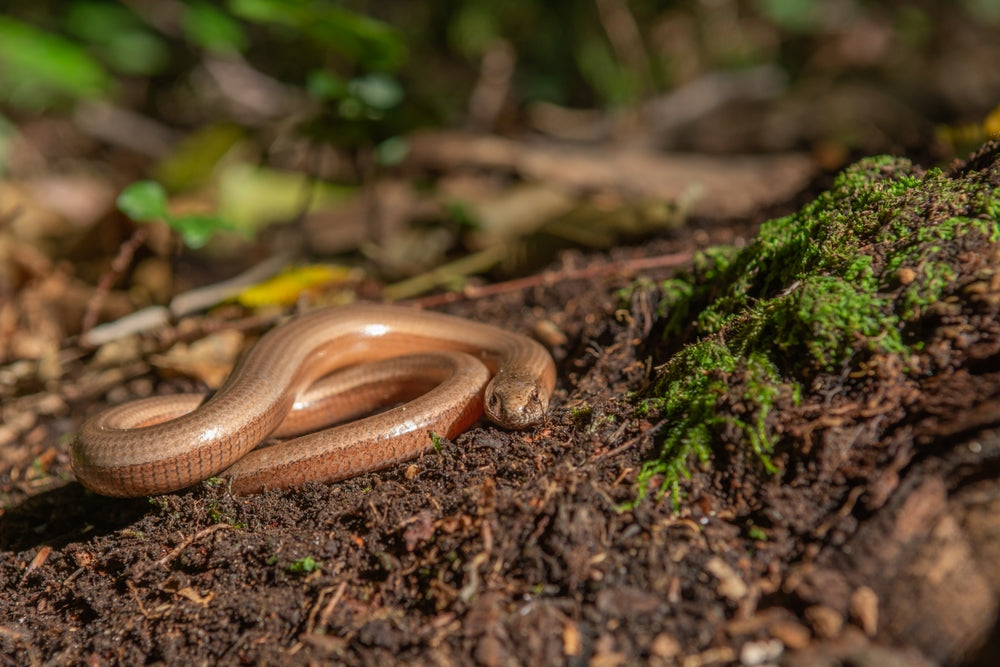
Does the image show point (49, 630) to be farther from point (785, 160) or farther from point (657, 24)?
point (657, 24)

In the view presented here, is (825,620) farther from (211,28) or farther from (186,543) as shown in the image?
(211,28)

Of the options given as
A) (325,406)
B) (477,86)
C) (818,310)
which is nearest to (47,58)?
(325,406)

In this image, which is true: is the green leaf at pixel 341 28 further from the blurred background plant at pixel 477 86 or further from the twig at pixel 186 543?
the twig at pixel 186 543

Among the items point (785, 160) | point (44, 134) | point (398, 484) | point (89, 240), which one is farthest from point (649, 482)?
point (44, 134)

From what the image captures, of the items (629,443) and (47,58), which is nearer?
(629,443)

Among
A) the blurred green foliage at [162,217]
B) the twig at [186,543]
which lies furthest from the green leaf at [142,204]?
the twig at [186,543]
